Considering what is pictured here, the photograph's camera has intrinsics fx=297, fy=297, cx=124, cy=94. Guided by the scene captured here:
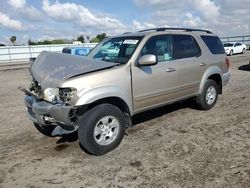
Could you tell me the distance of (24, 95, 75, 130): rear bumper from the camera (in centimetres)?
422

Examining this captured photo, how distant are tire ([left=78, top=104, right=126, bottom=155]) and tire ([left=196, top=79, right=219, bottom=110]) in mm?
→ 2593

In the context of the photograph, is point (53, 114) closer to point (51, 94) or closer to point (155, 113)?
point (51, 94)

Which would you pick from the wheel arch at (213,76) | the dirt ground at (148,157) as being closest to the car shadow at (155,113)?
the dirt ground at (148,157)

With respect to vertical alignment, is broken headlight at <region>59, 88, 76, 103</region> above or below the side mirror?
below

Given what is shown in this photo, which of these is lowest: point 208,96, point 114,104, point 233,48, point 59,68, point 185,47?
point 208,96

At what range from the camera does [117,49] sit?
5527mm

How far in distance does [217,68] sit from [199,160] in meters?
3.30

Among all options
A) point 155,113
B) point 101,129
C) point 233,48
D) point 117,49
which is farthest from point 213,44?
point 233,48

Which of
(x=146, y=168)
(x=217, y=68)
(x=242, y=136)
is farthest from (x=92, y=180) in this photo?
(x=217, y=68)

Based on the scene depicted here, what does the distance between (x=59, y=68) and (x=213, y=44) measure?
4.01 metres

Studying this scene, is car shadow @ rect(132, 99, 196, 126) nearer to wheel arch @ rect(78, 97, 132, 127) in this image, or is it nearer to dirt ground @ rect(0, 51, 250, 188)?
dirt ground @ rect(0, 51, 250, 188)

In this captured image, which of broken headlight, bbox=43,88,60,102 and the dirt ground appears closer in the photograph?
the dirt ground

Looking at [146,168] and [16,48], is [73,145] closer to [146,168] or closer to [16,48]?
[146,168]

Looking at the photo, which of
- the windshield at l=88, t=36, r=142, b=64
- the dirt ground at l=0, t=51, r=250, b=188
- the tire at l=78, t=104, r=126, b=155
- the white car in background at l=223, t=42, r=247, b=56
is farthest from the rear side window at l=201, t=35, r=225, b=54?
the white car in background at l=223, t=42, r=247, b=56
